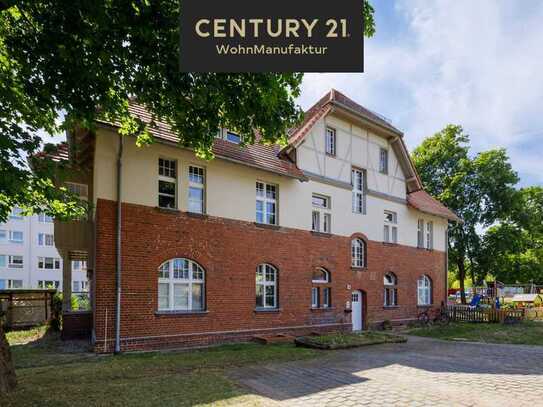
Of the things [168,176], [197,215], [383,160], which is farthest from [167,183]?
[383,160]

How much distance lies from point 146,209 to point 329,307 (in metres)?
9.47

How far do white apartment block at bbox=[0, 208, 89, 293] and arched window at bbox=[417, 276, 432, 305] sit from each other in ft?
119

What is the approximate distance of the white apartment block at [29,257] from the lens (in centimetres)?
4988

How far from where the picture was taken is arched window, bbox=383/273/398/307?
23.3 meters

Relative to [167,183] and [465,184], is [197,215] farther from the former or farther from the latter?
[465,184]

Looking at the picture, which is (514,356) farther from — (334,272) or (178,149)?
(178,149)

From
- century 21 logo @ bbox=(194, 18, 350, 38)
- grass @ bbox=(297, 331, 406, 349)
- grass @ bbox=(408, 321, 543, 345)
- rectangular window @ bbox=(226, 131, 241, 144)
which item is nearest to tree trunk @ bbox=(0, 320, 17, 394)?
century 21 logo @ bbox=(194, 18, 350, 38)

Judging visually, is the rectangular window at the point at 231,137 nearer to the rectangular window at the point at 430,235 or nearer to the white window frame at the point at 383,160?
the white window frame at the point at 383,160

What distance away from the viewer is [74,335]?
15.9 metres

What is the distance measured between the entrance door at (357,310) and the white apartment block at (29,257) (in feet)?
119

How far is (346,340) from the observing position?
15.9 meters

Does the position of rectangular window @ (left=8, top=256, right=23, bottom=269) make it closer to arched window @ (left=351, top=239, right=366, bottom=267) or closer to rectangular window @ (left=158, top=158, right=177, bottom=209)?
arched window @ (left=351, top=239, right=366, bottom=267)

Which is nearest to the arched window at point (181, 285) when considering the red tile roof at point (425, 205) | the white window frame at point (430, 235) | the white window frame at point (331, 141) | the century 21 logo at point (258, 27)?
the white window frame at point (331, 141)

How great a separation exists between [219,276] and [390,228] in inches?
452
